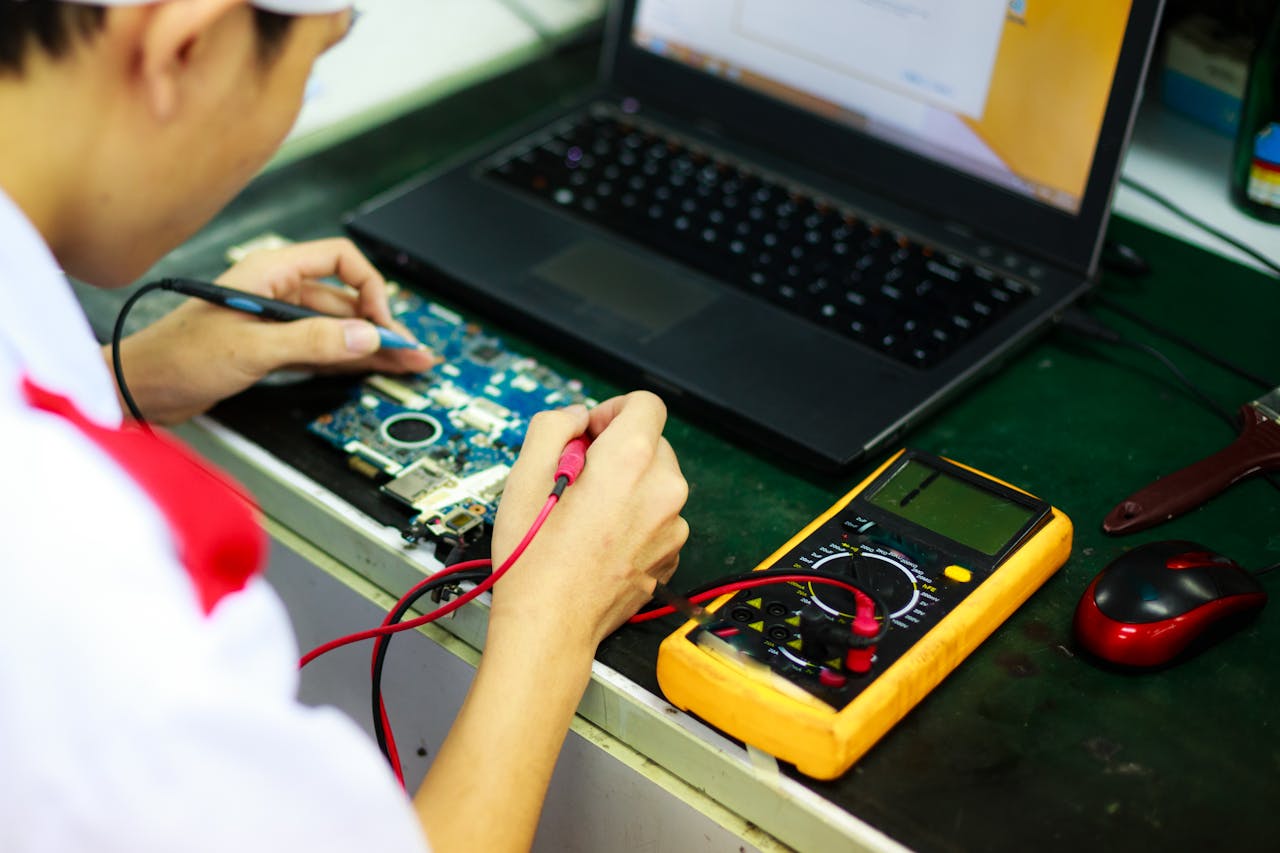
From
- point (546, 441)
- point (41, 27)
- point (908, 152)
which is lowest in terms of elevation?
point (546, 441)

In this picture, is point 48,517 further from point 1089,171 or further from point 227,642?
point 1089,171

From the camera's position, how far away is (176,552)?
0.55 meters

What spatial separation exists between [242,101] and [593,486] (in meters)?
0.27

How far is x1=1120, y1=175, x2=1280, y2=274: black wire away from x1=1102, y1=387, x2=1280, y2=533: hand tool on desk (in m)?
0.22

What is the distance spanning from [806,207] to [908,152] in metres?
0.09

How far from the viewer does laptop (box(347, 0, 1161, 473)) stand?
89 cm

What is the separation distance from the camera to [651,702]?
0.69 metres

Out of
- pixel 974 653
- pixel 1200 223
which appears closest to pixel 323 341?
pixel 974 653

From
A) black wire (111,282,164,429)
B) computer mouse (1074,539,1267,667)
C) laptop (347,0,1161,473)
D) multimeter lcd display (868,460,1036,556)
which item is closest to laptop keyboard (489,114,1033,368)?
laptop (347,0,1161,473)

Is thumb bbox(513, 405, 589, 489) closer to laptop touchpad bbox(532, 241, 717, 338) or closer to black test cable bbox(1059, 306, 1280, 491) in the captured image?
laptop touchpad bbox(532, 241, 717, 338)

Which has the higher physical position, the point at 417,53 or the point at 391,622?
the point at 417,53

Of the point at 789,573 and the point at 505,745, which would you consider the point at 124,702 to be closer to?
the point at 505,745

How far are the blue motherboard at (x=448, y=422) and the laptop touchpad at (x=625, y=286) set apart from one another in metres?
0.07

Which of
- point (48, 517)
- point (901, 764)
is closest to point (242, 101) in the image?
point (48, 517)
